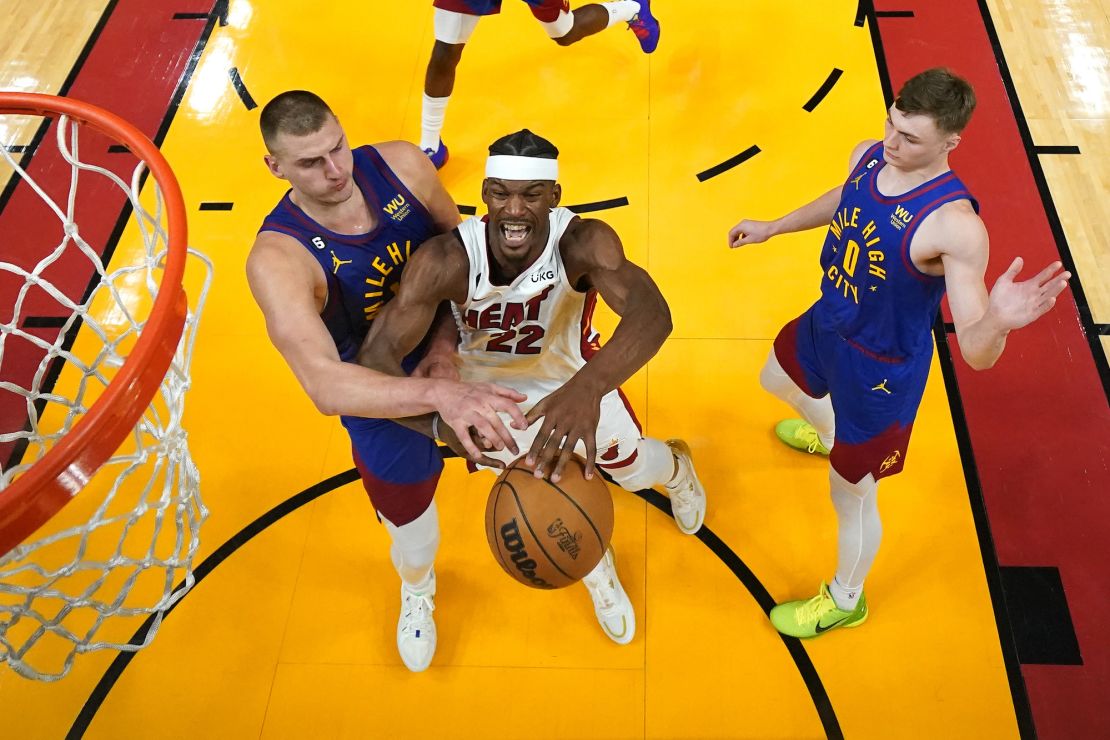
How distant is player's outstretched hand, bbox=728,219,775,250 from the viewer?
11.2 feet

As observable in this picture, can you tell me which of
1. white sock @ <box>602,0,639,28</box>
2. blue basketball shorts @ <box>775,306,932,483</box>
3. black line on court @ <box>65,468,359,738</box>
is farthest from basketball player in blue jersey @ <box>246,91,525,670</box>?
white sock @ <box>602,0,639,28</box>

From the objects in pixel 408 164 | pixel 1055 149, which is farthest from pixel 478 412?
pixel 1055 149

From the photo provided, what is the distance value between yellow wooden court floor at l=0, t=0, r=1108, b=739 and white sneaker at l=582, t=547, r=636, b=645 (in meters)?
0.07

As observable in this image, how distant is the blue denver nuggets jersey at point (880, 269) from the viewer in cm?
275

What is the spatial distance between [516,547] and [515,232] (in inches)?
37.6

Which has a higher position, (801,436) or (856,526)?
(801,436)

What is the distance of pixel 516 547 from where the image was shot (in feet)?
8.87

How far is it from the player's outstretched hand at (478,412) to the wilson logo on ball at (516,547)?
36cm

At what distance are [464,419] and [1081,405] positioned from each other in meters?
3.10

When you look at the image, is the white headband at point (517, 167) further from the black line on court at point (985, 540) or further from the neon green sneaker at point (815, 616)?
the black line on court at point (985, 540)

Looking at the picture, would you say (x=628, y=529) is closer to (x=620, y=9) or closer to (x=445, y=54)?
(x=445, y=54)

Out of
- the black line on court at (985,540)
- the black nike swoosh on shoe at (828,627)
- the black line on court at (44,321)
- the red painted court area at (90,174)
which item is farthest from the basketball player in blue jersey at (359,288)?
the black line on court at (44,321)

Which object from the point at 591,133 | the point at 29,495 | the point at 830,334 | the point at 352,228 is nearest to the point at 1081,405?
the point at 830,334

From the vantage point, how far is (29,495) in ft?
6.95
